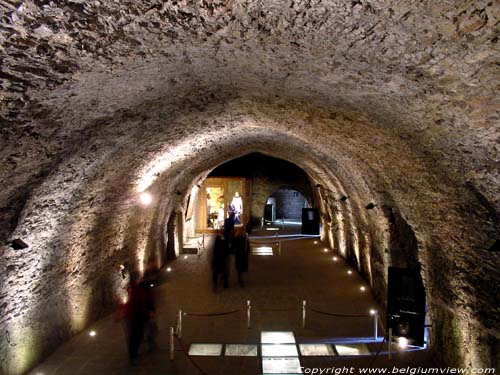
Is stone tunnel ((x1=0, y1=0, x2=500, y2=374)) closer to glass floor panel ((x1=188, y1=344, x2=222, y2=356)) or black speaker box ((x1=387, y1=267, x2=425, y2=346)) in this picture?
black speaker box ((x1=387, y1=267, x2=425, y2=346))

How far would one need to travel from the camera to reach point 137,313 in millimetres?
6887

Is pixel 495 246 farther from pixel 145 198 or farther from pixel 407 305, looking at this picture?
pixel 145 198

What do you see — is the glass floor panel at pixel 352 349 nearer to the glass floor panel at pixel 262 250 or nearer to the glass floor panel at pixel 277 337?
the glass floor panel at pixel 277 337

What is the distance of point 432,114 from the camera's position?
12.2 ft

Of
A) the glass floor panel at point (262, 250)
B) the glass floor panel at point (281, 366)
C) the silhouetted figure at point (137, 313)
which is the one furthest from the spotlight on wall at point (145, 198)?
the glass floor panel at point (262, 250)

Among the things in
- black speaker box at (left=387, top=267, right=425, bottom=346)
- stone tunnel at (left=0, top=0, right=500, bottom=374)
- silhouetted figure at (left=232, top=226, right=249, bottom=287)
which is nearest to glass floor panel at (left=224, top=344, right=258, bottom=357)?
black speaker box at (left=387, top=267, right=425, bottom=346)

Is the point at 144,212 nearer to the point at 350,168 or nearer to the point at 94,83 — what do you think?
the point at 350,168

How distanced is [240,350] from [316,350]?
128cm

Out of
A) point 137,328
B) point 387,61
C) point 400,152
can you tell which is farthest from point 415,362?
point 387,61

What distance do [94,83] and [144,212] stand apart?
Answer: 743 centimetres

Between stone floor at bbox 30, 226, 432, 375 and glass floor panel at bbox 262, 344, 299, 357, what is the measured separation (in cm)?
27

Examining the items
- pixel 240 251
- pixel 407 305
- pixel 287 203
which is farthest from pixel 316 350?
pixel 287 203

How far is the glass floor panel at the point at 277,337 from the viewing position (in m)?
7.43

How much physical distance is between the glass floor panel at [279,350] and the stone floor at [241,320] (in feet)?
0.88
